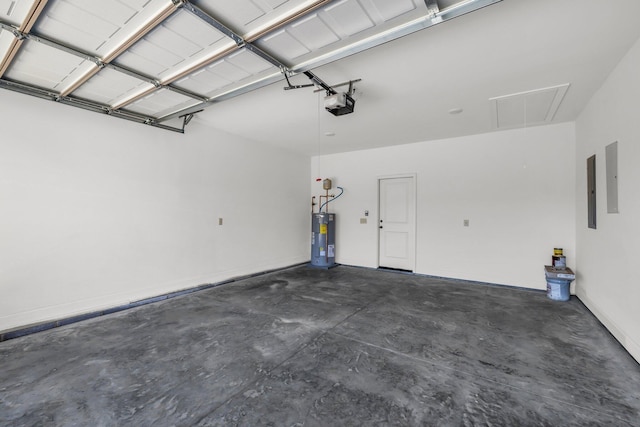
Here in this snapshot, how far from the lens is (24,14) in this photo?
1.87m

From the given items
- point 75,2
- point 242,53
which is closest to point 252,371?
point 242,53

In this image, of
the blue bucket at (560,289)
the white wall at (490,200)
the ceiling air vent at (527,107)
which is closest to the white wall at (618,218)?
the blue bucket at (560,289)

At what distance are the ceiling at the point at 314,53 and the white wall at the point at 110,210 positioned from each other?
37 centimetres

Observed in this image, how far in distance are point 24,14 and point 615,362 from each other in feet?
16.8

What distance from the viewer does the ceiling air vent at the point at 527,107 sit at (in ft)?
10.8

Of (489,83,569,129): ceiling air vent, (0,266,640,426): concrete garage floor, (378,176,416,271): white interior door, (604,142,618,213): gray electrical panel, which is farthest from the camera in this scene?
(378,176,416,271): white interior door

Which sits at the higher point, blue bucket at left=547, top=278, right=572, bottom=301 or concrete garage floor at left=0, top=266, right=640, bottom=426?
blue bucket at left=547, top=278, right=572, bottom=301

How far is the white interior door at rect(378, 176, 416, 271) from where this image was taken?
5.78 metres

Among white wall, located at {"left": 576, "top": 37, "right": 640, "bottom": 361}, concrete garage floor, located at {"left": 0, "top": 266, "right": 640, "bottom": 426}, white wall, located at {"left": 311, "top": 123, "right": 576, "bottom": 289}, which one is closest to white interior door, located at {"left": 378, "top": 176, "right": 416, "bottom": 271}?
white wall, located at {"left": 311, "top": 123, "right": 576, "bottom": 289}

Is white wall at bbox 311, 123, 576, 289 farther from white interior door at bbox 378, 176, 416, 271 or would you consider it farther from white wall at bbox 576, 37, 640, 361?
white wall at bbox 576, 37, 640, 361

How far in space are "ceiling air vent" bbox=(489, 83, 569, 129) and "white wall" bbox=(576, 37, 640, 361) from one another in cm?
39

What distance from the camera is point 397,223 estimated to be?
5969 mm

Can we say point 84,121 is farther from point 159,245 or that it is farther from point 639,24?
point 639,24

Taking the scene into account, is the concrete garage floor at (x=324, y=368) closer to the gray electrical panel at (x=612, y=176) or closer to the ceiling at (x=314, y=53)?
the gray electrical panel at (x=612, y=176)
